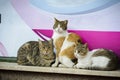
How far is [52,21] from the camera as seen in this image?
1.95m

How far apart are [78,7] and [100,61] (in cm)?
45

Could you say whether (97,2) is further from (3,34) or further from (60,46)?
(3,34)

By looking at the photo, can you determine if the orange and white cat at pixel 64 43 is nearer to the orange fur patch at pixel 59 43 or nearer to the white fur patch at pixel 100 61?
the orange fur patch at pixel 59 43

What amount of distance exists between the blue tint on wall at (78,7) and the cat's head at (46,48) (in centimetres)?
26

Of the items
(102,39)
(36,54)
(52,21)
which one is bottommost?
(36,54)

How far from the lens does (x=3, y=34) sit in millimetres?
2086

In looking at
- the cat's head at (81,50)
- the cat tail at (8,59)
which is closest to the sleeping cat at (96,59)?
the cat's head at (81,50)

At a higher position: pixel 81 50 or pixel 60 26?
pixel 60 26

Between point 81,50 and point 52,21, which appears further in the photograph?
point 52,21

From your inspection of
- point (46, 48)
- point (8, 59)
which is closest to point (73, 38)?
point (46, 48)

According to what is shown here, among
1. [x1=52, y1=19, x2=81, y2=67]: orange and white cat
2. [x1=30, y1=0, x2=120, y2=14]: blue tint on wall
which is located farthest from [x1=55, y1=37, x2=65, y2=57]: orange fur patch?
[x1=30, y1=0, x2=120, y2=14]: blue tint on wall

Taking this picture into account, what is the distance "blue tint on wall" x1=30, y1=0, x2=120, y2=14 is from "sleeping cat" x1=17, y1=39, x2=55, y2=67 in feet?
0.89

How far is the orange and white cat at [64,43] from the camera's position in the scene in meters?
1.74

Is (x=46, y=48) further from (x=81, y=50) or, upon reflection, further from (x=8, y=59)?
(x=8, y=59)
